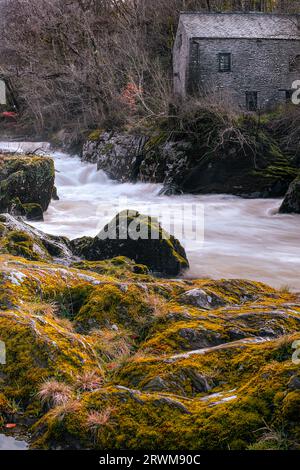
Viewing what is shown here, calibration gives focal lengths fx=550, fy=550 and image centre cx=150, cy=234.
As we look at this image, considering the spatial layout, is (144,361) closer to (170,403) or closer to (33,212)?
(170,403)

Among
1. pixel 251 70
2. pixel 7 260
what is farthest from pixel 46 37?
pixel 7 260

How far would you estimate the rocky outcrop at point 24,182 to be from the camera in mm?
15195

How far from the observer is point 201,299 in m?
5.64

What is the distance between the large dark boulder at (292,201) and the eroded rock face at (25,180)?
833 cm

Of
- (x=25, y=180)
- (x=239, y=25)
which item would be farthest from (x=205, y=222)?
(x=239, y=25)

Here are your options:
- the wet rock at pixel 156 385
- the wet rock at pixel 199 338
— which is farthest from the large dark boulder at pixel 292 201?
the wet rock at pixel 156 385

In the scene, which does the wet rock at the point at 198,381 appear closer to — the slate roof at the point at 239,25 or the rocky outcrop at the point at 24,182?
the rocky outcrop at the point at 24,182

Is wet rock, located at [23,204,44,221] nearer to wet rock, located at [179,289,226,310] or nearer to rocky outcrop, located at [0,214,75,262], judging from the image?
rocky outcrop, located at [0,214,75,262]

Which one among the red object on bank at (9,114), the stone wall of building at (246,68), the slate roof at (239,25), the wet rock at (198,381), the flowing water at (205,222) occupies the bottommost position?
the flowing water at (205,222)

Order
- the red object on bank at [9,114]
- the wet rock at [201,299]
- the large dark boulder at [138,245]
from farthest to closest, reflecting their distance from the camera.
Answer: the red object on bank at [9,114] < the large dark boulder at [138,245] < the wet rock at [201,299]

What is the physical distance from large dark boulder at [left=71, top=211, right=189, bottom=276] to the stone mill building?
24.6m

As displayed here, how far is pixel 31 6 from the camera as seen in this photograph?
3853 cm

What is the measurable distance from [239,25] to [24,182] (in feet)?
79.4
